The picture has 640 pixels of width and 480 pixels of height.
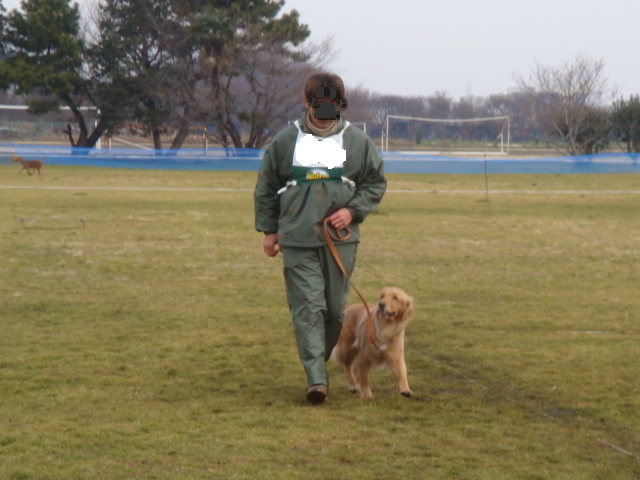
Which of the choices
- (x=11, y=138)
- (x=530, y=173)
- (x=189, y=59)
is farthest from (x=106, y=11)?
(x=530, y=173)

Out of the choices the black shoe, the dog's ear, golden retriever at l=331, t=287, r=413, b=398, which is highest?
the dog's ear

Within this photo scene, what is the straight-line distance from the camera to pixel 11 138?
2368 inches

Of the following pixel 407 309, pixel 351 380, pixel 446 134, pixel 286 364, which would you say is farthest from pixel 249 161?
pixel 407 309

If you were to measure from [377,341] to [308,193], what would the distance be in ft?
2.99

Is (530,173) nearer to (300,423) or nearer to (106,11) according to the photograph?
(106,11)

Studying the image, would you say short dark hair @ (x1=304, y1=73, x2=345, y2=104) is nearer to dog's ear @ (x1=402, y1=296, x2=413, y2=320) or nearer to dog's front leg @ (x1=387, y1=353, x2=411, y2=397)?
dog's ear @ (x1=402, y1=296, x2=413, y2=320)

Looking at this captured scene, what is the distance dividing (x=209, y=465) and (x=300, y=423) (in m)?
0.83

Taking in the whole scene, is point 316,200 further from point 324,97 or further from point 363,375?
point 363,375

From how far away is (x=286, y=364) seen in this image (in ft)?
20.5

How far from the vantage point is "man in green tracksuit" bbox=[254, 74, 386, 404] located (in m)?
4.91

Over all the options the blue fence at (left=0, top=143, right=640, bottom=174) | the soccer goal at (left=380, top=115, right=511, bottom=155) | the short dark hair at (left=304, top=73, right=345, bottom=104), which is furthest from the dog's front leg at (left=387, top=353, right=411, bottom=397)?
the soccer goal at (left=380, top=115, right=511, bottom=155)

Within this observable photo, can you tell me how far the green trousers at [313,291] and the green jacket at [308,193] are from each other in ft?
0.27

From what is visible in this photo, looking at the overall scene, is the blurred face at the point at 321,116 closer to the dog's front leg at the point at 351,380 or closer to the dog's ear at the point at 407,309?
the dog's ear at the point at 407,309

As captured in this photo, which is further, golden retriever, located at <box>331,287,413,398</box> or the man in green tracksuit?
golden retriever, located at <box>331,287,413,398</box>
